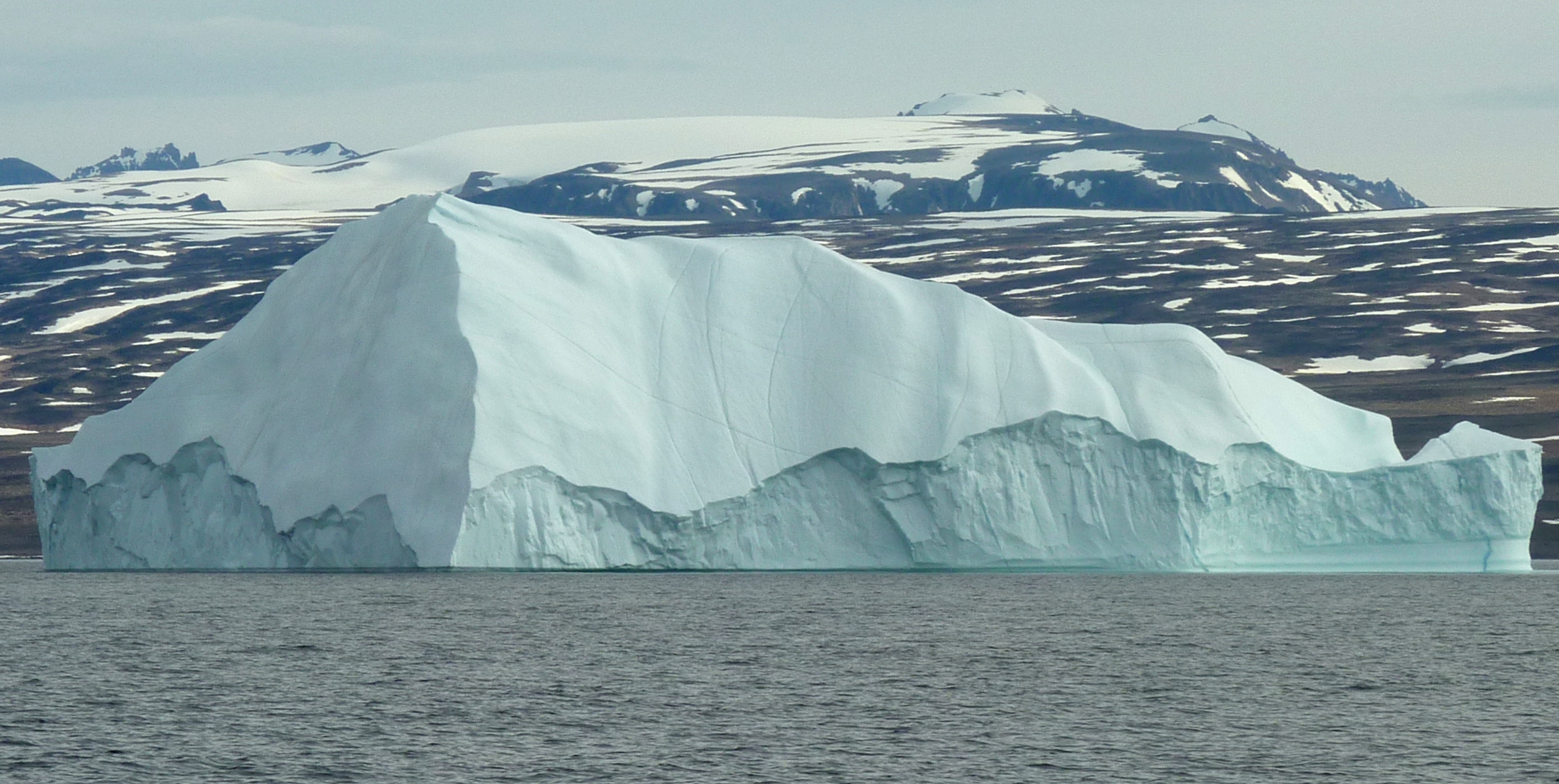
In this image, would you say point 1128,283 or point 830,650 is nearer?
point 830,650

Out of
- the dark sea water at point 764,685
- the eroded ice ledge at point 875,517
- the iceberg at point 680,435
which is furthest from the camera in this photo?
the iceberg at point 680,435

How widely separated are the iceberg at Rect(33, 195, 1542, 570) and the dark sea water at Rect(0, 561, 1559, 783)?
5.71ft

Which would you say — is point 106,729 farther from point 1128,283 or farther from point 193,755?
point 1128,283

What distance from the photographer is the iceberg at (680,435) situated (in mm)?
42625

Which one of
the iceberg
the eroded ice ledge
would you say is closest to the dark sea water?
the eroded ice ledge

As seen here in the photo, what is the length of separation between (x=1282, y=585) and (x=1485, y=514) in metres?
7.14

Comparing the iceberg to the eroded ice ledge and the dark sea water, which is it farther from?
the dark sea water

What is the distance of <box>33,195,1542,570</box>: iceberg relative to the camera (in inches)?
1678

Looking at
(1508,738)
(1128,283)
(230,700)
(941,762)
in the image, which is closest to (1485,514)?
(1508,738)

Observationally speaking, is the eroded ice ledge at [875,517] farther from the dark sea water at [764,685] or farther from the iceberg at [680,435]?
the dark sea water at [764,685]

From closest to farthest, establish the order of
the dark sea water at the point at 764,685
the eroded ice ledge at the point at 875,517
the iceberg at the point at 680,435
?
the dark sea water at the point at 764,685, the eroded ice ledge at the point at 875,517, the iceberg at the point at 680,435

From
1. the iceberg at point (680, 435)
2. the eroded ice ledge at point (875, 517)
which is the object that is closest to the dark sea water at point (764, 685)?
the eroded ice ledge at point (875, 517)

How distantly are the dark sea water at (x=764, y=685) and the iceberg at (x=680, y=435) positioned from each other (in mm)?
1740

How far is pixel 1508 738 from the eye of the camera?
2667 centimetres
